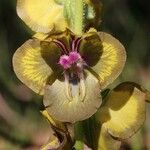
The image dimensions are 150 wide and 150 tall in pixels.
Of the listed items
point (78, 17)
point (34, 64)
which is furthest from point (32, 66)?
point (78, 17)

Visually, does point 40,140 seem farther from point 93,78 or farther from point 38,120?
point 93,78

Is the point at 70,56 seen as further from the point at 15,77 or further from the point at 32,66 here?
the point at 15,77

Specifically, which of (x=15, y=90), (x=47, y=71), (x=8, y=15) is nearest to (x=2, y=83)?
(x=15, y=90)

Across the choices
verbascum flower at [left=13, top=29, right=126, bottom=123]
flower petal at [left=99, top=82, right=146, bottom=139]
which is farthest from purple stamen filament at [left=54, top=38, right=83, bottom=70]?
flower petal at [left=99, top=82, right=146, bottom=139]

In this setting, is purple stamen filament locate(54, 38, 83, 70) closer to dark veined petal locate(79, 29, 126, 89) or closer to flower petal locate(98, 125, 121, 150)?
dark veined petal locate(79, 29, 126, 89)

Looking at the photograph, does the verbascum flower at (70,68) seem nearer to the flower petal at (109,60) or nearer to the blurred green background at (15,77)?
the flower petal at (109,60)

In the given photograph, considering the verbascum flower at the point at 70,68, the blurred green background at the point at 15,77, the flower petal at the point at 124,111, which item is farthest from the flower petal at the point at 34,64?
the blurred green background at the point at 15,77
